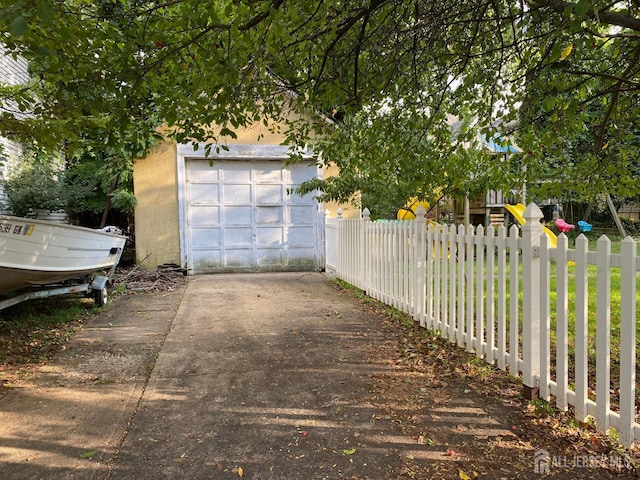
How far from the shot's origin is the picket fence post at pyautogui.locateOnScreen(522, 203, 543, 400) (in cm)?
321

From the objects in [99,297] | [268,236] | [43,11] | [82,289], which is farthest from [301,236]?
[43,11]

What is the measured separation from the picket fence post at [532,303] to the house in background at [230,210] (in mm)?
7297

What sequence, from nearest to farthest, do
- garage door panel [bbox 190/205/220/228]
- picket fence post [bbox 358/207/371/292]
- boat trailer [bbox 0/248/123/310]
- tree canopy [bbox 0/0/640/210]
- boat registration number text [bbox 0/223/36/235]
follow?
tree canopy [bbox 0/0/640/210] < boat registration number text [bbox 0/223/36/235] < boat trailer [bbox 0/248/123/310] < picket fence post [bbox 358/207/371/292] < garage door panel [bbox 190/205/220/228]

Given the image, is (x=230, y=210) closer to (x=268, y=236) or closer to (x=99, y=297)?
(x=268, y=236)

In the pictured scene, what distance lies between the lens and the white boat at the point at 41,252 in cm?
489

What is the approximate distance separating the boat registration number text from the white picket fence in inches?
174

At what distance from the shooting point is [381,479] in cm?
233

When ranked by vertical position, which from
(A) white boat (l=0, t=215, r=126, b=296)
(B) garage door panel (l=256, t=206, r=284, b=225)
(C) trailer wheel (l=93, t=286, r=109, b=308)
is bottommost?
(C) trailer wheel (l=93, t=286, r=109, b=308)

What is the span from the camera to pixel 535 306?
3248 millimetres

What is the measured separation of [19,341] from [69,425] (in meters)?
2.62

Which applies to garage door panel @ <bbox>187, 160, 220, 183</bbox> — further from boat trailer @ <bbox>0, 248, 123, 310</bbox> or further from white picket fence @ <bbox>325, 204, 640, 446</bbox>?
white picket fence @ <bbox>325, 204, 640, 446</bbox>

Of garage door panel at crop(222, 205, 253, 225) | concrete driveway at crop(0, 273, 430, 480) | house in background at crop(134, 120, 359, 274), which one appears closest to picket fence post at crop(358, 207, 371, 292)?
concrete driveway at crop(0, 273, 430, 480)

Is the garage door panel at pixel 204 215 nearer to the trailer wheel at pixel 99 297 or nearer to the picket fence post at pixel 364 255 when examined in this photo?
the trailer wheel at pixel 99 297

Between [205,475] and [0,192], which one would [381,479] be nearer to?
[205,475]
